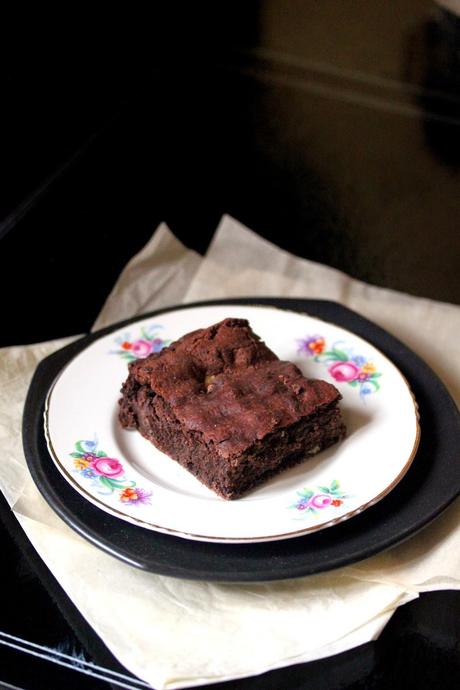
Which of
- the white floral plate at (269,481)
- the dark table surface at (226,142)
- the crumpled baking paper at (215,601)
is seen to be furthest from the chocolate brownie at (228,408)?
the dark table surface at (226,142)

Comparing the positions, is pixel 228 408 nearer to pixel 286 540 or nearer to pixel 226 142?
A: pixel 286 540

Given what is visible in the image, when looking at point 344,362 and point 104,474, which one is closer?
point 104,474

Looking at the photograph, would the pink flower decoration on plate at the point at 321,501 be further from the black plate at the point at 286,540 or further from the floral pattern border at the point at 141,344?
the floral pattern border at the point at 141,344

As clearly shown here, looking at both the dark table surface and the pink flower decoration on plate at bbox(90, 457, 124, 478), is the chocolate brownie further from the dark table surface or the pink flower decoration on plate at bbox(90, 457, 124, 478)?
the dark table surface

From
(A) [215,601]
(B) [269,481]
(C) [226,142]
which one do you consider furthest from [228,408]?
(C) [226,142]

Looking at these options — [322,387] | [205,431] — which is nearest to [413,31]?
[322,387]

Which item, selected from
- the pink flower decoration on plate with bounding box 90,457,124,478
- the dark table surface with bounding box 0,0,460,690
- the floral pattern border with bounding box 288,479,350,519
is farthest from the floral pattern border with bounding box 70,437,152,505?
A: the dark table surface with bounding box 0,0,460,690
